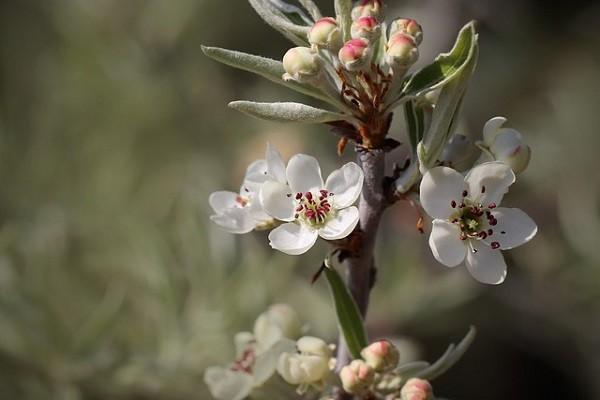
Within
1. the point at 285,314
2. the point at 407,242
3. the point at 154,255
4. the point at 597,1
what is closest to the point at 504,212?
the point at 285,314

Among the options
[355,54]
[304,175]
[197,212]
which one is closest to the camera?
[355,54]

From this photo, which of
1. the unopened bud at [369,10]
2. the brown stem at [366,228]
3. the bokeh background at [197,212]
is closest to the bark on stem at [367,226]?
the brown stem at [366,228]

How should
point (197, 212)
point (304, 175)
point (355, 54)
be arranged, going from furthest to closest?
point (197, 212), point (304, 175), point (355, 54)

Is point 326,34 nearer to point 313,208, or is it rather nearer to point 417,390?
point 313,208

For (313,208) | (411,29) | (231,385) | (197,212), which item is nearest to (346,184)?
Answer: (313,208)

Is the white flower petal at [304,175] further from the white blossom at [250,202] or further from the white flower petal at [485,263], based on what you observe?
the white flower petal at [485,263]
